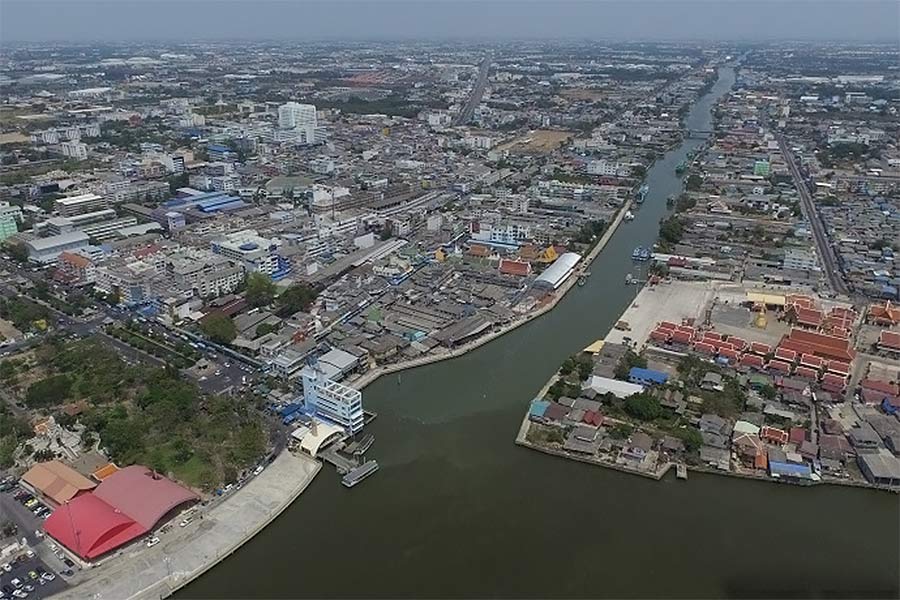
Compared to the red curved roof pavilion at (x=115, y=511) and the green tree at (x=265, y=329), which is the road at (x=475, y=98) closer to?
the green tree at (x=265, y=329)

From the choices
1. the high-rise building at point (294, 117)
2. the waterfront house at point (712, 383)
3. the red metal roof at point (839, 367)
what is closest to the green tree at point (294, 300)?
the waterfront house at point (712, 383)

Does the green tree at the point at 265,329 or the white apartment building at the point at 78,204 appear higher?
the white apartment building at the point at 78,204

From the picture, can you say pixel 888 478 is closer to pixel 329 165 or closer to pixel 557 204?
pixel 557 204

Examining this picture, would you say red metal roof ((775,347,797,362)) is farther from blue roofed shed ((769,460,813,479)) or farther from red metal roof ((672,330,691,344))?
blue roofed shed ((769,460,813,479))

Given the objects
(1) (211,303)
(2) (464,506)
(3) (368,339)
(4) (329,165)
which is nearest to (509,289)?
(3) (368,339)

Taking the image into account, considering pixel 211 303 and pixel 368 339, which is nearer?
pixel 368 339
